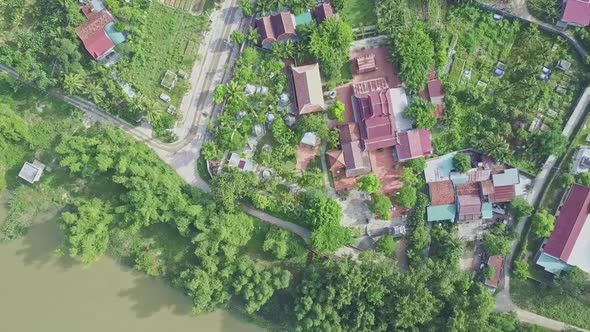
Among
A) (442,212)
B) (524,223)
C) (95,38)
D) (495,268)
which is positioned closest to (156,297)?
(95,38)

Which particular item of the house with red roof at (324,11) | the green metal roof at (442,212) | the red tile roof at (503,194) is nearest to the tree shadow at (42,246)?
the house with red roof at (324,11)

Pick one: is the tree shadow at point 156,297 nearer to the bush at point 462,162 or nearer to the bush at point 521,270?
the bush at point 462,162

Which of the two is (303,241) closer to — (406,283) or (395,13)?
(406,283)

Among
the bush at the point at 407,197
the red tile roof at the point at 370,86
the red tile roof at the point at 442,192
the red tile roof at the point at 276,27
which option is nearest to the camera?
the bush at the point at 407,197

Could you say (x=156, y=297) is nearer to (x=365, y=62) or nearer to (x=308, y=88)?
(x=308, y=88)

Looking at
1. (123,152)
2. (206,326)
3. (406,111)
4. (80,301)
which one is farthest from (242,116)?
(80,301)

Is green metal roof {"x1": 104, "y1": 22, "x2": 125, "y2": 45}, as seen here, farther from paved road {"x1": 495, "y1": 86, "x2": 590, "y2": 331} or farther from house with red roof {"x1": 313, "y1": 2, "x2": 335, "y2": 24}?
paved road {"x1": 495, "y1": 86, "x2": 590, "y2": 331}

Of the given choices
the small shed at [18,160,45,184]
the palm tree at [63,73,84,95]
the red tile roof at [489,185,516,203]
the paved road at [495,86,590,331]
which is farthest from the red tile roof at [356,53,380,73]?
the small shed at [18,160,45,184]
